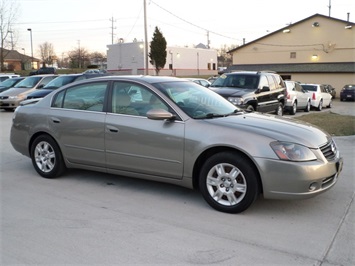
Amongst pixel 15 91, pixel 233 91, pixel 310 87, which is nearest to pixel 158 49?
pixel 310 87

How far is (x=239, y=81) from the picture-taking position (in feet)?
40.9

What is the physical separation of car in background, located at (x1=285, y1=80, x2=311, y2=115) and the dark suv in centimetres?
315

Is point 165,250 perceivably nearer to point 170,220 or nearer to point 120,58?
point 170,220

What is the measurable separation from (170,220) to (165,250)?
0.74 meters

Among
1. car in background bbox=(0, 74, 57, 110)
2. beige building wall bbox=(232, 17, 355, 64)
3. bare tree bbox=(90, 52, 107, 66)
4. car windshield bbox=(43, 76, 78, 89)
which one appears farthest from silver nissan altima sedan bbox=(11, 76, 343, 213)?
bare tree bbox=(90, 52, 107, 66)

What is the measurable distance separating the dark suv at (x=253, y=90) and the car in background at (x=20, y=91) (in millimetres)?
9146

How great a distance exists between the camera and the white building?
204 ft

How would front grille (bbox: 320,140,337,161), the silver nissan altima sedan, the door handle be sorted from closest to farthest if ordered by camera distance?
the silver nissan altima sedan < front grille (bbox: 320,140,337,161) < the door handle

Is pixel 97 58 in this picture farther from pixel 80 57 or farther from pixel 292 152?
pixel 292 152

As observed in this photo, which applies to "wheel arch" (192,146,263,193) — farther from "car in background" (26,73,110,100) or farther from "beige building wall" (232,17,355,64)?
"beige building wall" (232,17,355,64)

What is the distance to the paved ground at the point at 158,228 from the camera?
11.5 ft

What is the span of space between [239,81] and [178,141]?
8.19 metres

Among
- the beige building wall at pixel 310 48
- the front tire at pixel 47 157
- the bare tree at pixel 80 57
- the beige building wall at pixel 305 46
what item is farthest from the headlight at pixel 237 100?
the bare tree at pixel 80 57

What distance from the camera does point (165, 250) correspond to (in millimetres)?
3605
